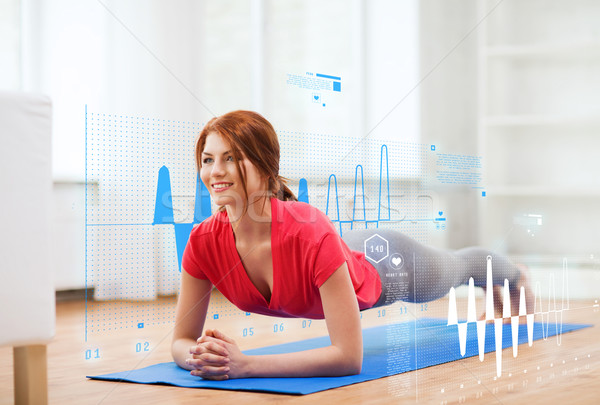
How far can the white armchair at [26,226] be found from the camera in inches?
36.7

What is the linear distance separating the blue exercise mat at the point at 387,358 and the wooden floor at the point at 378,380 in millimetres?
25


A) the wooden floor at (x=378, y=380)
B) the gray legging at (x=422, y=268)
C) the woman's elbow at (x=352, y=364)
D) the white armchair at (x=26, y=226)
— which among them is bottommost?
the wooden floor at (x=378, y=380)

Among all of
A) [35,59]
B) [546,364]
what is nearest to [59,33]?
[35,59]

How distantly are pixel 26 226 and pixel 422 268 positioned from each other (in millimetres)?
956

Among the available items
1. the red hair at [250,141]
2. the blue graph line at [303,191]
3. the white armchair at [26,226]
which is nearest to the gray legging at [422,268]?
the blue graph line at [303,191]

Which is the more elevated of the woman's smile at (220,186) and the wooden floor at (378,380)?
the woman's smile at (220,186)

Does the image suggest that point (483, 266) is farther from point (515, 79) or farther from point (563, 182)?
point (515, 79)

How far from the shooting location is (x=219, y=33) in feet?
7.98

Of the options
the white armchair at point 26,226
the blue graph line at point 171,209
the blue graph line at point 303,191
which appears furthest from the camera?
the blue graph line at point 303,191

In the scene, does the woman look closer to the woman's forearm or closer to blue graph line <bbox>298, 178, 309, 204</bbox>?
the woman's forearm

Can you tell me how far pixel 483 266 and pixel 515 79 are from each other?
27.7 inches

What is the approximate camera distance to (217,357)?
4.01ft
